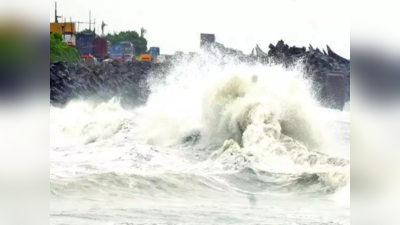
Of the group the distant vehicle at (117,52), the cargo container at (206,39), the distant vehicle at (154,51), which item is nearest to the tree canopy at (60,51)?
the distant vehicle at (117,52)

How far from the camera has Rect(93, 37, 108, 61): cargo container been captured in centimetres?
484

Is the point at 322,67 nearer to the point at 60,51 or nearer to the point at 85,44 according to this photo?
the point at 85,44

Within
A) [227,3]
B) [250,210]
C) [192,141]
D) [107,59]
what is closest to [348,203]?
[250,210]

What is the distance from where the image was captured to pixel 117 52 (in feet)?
16.0

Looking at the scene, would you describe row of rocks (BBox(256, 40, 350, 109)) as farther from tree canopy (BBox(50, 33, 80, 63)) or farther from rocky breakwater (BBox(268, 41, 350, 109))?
tree canopy (BBox(50, 33, 80, 63))

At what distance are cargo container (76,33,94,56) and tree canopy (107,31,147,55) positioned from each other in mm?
132

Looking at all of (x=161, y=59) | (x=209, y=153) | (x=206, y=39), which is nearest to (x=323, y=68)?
(x=206, y=39)

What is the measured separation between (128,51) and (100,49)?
0.20 metres

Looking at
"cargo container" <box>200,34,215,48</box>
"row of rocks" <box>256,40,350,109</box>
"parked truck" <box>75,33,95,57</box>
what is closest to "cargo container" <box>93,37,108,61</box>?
"parked truck" <box>75,33,95,57</box>

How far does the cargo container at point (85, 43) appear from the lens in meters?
4.83

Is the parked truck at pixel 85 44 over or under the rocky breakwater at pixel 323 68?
over

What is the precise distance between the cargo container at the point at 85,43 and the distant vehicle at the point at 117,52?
0.14 metres

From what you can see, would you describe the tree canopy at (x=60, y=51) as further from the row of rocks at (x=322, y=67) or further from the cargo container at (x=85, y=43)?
the row of rocks at (x=322, y=67)

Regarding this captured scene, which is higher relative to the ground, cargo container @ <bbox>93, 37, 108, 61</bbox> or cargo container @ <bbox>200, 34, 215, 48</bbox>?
cargo container @ <bbox>200, 34, 215, 48</bbox>
